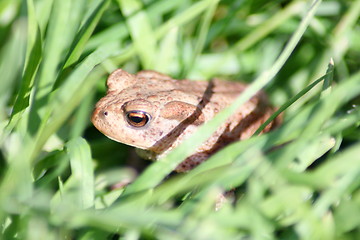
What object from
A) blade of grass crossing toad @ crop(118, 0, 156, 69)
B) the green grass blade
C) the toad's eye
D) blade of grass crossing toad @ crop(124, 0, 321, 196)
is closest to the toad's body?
the toad's eye

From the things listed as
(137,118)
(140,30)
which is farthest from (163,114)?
(140,30)

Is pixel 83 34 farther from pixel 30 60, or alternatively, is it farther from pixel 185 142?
pixel 185 142

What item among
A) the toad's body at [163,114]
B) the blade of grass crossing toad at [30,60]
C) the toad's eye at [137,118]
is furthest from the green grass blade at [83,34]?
the toad's eye at [137,118]

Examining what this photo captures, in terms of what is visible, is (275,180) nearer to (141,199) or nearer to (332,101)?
(332,101)

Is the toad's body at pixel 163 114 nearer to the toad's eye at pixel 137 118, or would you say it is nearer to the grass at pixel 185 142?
the toad's eye at pixel 137 118

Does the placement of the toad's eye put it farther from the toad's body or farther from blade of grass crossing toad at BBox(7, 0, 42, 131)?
blade of grass crossing toad at BBox(7, 0, 42, 131)

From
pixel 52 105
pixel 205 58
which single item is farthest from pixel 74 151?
pixel 205 58
